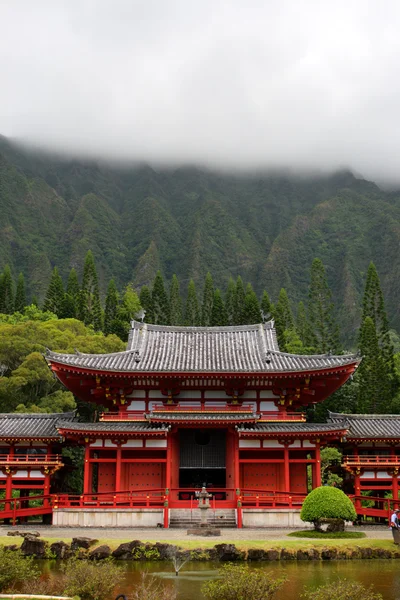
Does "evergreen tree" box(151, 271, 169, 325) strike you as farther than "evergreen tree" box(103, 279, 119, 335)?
Yes

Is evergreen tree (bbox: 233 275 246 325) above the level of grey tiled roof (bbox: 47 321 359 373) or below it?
above

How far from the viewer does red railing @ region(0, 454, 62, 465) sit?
27.2 meters

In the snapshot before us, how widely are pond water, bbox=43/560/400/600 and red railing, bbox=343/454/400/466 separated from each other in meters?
10.1

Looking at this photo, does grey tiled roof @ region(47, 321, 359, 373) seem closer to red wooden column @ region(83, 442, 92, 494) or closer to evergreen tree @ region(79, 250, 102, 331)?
red wooden column @ region(83, 442, 92, 494)

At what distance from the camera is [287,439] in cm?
2712

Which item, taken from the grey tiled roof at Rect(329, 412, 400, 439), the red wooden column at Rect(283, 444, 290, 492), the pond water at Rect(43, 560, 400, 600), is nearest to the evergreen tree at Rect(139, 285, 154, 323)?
the grey tiled roof at Rect(329, 412, 400, 439)

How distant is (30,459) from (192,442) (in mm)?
7941

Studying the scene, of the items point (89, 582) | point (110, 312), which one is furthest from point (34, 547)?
point (110, 312)

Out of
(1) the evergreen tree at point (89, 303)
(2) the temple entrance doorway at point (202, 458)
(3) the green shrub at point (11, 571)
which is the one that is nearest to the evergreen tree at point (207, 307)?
(1) the evergreen tree at point (89, 303)

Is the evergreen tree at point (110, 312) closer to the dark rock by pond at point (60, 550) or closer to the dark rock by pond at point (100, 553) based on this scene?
the dark rock by pond at point (60, 550)

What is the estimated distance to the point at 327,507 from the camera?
21.0 m

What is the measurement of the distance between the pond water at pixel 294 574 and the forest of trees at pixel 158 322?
19.0m

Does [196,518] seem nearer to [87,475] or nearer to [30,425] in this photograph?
[87,475]

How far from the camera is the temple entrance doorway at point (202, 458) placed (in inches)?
1154
